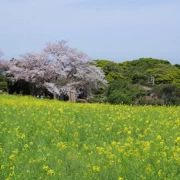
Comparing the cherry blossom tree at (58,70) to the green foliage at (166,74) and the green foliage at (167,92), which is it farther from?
the green foliage at (166,74)

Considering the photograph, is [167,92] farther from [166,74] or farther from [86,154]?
[86,154]

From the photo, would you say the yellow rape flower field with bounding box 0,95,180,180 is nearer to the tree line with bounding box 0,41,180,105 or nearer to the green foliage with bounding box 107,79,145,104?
the green foliage with bounding box 107,79,145,104

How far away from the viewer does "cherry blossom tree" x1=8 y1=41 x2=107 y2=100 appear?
31.2 metres

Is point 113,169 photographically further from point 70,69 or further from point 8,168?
point 70,69

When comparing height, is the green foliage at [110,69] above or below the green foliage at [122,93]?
above

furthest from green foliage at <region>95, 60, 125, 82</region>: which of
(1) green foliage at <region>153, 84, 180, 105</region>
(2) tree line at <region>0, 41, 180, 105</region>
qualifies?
(1) green foliage at <region>153, 84, 180, 105</region>

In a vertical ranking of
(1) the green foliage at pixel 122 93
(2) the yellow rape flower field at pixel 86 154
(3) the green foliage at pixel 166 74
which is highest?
(3) the green foliage at pixel 166 74

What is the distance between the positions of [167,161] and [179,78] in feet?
109

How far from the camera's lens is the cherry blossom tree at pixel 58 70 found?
103ft

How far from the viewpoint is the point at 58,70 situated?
103 ft

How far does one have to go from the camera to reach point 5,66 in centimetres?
3272

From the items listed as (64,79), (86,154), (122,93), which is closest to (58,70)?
(64,79)

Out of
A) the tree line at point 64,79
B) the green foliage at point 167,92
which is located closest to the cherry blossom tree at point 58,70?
the tree line at point 64,79

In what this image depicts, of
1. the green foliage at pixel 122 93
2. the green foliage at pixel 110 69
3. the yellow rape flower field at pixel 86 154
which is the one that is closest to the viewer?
the yellow rape flower field at pixel 86 154
